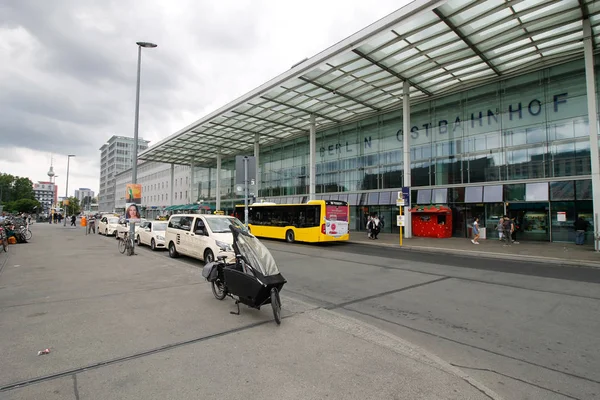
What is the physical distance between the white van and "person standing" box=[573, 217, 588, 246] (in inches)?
727

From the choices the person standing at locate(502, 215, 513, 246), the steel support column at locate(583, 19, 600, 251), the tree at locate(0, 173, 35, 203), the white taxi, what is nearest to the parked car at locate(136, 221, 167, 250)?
the white taxi

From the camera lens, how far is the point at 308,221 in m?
19.3

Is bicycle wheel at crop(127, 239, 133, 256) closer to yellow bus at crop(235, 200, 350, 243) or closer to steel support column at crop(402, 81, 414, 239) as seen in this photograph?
yellow bus at crop(235, 200, 350, 243)

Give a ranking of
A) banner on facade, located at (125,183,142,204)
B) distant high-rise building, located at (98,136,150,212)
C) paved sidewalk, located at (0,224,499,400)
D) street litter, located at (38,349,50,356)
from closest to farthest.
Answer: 1. paved sidewalk, located at (0,224,499,400)
2. street litter, located at (38,349,50,356)
3. banner on facade, located at (125,183,142,204)
4. distant high-rise building, located at (98,136,150,212)

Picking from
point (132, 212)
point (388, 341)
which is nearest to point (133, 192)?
point (132, 212)

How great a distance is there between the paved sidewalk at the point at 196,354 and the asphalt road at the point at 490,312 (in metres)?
0.59

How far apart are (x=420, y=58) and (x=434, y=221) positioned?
36.8 ft

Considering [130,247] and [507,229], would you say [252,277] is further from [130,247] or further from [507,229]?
[507,229]

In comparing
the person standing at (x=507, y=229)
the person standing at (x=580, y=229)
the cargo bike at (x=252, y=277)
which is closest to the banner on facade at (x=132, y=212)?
the cargo bike at (x=252, y=277)

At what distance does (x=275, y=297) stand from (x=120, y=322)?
94.6 inches

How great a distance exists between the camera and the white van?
10.1 metres

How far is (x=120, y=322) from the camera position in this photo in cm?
497

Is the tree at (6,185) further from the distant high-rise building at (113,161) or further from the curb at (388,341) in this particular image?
the curb at (388,341)

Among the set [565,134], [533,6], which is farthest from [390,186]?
[533,6]
